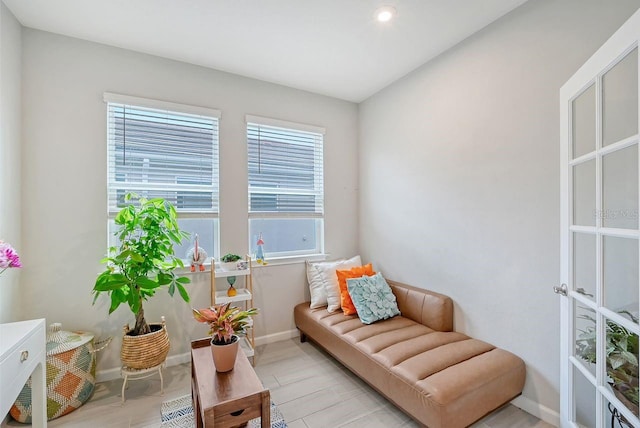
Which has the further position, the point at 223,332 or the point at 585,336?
the point at 223,332

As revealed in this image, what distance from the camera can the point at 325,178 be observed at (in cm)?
338

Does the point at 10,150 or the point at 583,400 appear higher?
the point at 10,150

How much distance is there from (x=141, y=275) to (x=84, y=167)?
3.31 ft

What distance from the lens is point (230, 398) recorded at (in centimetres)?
139

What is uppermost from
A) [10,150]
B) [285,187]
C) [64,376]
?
[10,150]

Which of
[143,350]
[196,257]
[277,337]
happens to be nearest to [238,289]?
[196,257]

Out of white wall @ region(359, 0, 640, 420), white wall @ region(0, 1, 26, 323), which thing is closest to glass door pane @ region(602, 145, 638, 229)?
white wall @ region(359, 0, 640, 420)

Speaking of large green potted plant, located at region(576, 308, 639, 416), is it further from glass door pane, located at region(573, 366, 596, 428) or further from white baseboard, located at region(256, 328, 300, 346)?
white baseboard, located at region(256, 328, 300, 346)

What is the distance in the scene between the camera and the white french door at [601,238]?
113cm

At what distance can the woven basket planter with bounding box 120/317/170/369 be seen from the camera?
2055 mm

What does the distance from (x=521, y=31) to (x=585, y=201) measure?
1.28 m

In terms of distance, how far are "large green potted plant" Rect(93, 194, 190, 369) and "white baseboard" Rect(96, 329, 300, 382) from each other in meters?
0.43

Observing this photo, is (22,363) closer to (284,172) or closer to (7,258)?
(7,258)

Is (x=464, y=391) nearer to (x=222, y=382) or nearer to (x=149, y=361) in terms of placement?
(x=222, y=382)
